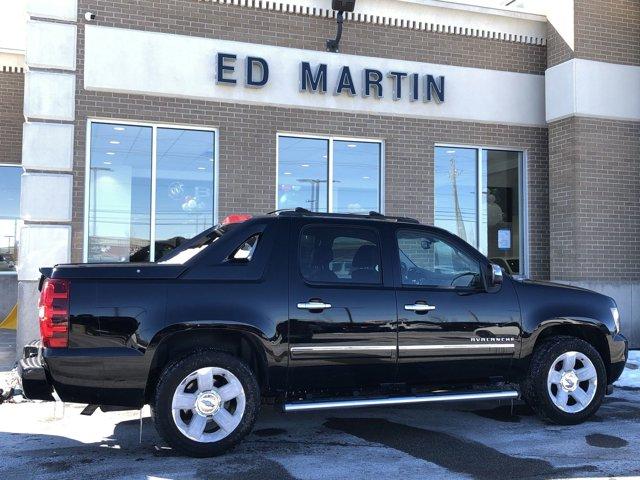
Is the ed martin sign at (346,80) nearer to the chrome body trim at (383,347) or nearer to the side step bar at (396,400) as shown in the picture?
the chrome body trim at (383,347)

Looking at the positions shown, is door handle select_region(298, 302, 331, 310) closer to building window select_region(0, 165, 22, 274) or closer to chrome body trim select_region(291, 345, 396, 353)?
chrome body trim select_region(291, 345, 396, 353)

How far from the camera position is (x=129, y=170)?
9.98 metres

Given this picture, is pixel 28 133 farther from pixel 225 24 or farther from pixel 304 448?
pixel 304 448

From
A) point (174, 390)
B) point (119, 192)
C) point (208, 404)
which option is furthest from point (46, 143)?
point (208, 404)

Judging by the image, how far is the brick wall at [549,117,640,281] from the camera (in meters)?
11.1

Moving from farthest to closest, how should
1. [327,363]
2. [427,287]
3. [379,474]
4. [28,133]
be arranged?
[28,133]
[427,287]
[327,363]
[379,474]

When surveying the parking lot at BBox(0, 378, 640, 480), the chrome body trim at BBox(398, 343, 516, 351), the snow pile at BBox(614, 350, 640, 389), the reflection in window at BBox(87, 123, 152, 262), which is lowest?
the parking lot at BBox(0, 378, 640, 480)

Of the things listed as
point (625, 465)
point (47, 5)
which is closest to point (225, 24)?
point (47, 5)

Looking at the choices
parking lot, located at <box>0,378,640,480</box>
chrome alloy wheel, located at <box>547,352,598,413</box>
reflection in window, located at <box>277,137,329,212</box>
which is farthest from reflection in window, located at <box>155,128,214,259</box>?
chrome alloy wheel, located at <box>547,352,598,413</box>

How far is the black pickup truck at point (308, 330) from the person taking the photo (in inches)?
196

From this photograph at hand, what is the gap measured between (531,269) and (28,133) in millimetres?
8219

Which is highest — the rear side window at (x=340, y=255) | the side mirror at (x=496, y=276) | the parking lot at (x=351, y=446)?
the rear side window at (x=340, y=255)


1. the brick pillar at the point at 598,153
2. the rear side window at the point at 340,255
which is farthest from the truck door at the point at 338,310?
the brick pillar at the point at 598,153

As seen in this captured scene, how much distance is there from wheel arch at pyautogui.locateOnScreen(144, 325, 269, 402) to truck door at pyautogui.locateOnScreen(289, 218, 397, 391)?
0.91ft
